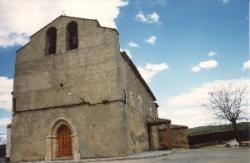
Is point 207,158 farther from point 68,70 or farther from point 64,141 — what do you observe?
point 68,70

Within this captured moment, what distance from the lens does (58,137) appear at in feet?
65.1

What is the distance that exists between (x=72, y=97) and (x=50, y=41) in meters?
5.88

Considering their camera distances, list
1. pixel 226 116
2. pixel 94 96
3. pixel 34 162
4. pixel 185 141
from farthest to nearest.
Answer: pixel 226 116 → pixel 185 141 → pixel 94 96 → pixel 34 162

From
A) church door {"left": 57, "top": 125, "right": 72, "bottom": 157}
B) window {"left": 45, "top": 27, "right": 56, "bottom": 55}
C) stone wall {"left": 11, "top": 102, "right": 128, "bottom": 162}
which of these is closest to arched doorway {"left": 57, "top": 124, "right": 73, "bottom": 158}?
church door {"left": 57, "top": 125, "right": 72, "bottom": 157}

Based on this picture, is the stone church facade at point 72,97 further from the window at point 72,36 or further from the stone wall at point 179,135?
the stone wall at point 179,135

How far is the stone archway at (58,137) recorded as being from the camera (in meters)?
18.8

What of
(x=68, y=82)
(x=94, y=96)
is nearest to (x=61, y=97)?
(x=68, y=82)

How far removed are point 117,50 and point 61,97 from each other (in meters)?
5.58

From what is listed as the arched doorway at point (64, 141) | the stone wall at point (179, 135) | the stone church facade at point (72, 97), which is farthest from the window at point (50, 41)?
the stone wall at point (179, 135)

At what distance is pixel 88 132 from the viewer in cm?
1845

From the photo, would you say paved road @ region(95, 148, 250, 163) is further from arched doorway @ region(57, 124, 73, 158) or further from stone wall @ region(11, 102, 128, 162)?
arched doorway @ region(57, 124, 73, 158)

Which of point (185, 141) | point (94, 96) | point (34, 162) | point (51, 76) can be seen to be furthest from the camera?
point (185, 141)

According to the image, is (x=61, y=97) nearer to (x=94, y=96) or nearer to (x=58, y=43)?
(x=94, y=96)

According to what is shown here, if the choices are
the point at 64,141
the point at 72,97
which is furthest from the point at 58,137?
the point at 72,97
